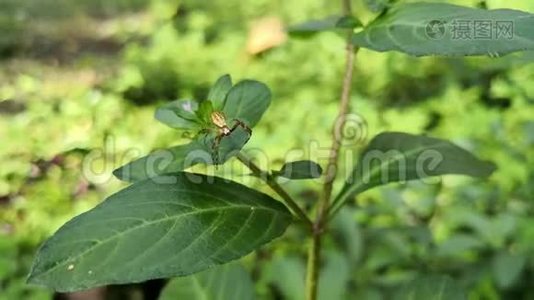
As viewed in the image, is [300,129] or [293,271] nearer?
[293,271]

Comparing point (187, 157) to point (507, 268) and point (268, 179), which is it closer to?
point (268, 179)

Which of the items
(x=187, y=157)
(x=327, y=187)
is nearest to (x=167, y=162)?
(x=187, y=157)

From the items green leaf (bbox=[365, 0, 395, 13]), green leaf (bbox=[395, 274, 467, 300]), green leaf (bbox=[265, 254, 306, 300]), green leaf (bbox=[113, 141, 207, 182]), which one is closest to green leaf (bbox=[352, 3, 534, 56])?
green leaf (bbox=[365, 0, 395, 13])

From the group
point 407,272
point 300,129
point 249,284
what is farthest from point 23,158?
point 249,284

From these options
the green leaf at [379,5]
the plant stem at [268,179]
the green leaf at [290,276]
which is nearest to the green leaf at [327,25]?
the green leaf at [379,5]

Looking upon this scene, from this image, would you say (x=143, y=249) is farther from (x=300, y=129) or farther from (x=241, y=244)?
(x=300, y=129)
